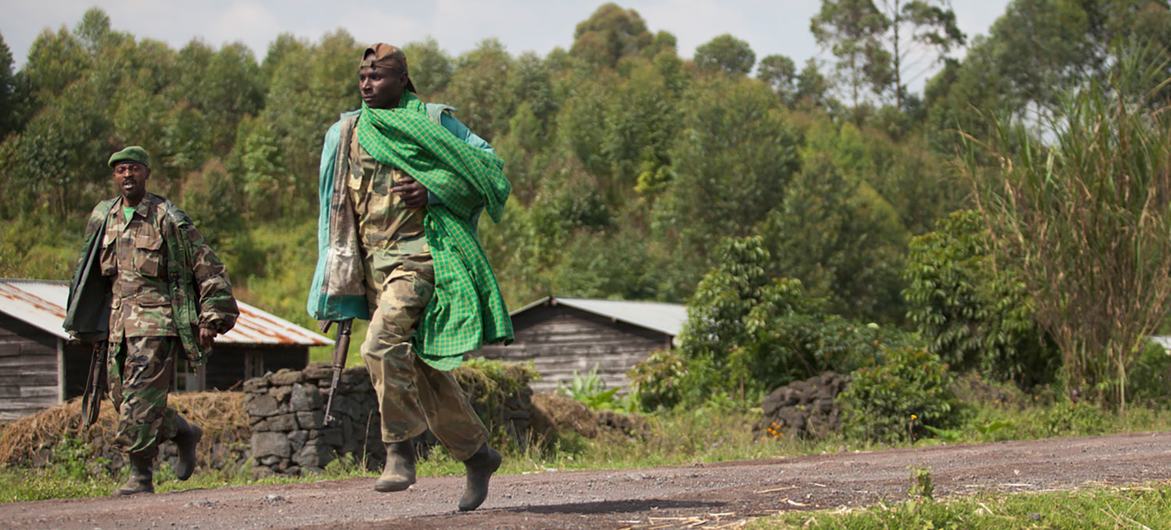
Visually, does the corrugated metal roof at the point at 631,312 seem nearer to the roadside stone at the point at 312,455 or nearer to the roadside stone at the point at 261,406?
the roadside stone at the point at 261,406

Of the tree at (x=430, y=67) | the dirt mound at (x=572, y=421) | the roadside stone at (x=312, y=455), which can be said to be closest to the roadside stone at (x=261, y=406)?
the roadside stone at (x=312, y=455)

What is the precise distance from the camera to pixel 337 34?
8062 cm

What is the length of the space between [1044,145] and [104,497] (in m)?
13.3

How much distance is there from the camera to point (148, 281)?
8.86 meters

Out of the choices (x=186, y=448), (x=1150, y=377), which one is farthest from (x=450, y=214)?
(x=1150, y=377)

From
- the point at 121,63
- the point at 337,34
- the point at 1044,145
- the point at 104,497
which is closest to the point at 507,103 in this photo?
the point at 337,34

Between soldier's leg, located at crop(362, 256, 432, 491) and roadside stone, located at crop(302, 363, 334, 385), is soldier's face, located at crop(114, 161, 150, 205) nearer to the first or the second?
soldier's leg, located at crop(362, 256, 432, 491)

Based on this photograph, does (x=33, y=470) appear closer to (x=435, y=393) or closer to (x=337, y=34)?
(x=435, y=393)

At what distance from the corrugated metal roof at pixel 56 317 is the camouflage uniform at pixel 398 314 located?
1403cm

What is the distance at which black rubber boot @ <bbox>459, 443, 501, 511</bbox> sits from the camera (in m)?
6.22

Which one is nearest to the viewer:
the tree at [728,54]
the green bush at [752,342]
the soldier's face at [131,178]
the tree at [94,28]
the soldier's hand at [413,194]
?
the soldier's hand at [413,194]

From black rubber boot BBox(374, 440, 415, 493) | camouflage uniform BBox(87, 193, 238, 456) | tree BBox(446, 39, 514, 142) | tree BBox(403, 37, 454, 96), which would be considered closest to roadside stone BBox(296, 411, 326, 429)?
camouflage uniform BBox(87, 193, 238, 456)

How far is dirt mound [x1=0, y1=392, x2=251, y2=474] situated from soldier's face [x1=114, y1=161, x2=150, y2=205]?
6.03 meters

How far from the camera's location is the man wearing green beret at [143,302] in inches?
341
